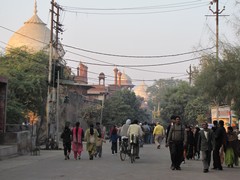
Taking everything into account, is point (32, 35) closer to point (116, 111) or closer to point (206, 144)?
point (116, 111)

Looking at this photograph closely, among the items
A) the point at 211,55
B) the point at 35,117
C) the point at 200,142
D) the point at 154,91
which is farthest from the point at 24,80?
the point at 154,91

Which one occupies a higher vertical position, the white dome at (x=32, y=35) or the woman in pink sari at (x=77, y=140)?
the white dome at (x=32, y=35)

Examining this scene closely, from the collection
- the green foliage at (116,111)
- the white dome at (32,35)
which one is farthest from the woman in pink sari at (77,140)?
the white dome at (32,35)

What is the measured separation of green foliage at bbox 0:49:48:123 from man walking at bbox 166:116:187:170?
17020mm

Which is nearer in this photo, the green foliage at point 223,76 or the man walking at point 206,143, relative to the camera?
the man walking at point 206,143

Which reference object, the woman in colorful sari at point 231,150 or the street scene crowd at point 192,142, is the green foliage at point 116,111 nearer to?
the street scene crowd at point 192,142

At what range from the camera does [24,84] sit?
32469mm

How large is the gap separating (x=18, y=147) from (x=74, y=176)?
9.83 meters

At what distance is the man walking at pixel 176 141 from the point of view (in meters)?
14.0

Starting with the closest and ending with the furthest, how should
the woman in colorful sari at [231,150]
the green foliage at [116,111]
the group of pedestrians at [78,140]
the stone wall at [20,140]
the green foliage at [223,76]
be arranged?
the woman in colorful sari at [231,150] < the group of pedestrians at [78,140] < the green foliage at [223,76] < the stone wall at [20,140] < the green foliage at [116,111]

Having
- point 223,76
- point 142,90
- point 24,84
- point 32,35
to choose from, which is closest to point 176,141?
point 223,76

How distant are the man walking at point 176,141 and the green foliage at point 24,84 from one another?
17020mm

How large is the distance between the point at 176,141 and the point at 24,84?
803 inches

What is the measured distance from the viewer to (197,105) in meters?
54.2
